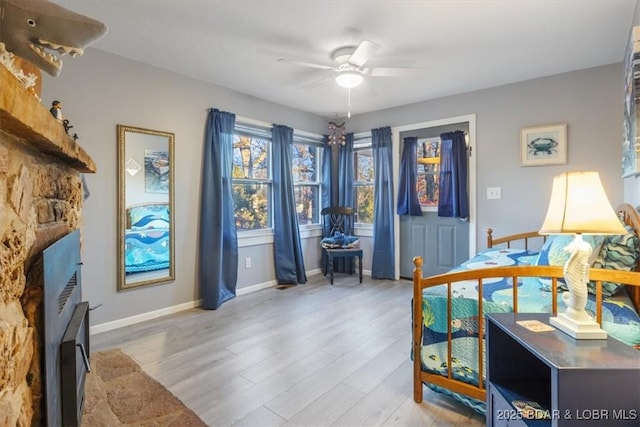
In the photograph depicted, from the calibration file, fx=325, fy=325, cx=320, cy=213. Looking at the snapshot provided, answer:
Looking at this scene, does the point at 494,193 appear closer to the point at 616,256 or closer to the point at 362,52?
the point at 616,256

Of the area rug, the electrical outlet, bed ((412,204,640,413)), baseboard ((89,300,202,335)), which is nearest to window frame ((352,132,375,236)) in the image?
the electrical outlet

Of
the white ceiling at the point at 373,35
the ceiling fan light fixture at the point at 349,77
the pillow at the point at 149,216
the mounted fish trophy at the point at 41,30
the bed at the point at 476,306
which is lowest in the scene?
the bed at the point at 476,306

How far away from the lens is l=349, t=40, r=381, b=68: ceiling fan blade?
7.58 ft

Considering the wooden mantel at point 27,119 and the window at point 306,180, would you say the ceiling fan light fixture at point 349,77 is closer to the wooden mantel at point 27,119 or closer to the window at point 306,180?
the window at point 306,180

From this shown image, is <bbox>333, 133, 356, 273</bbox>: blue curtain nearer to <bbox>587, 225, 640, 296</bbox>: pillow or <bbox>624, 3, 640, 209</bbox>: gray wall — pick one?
<bbox>624, 3, 640, 209</bbox>: gray wall

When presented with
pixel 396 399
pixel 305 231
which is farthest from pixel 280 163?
pixel 396 399

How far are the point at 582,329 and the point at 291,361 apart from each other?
1.72 meters

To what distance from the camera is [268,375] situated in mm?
2100

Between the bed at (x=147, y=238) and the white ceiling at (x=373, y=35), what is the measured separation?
134 centimetres

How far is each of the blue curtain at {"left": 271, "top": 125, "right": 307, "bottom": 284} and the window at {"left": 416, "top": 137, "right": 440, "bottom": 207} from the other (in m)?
1.73

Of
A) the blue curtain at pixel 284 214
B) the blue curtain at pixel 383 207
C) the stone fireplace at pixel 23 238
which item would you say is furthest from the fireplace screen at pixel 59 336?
the blue curtain at pixel 383 207

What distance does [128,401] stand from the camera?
5.86 ft

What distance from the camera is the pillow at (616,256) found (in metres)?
1.69

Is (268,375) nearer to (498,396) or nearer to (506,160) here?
(498,396)
